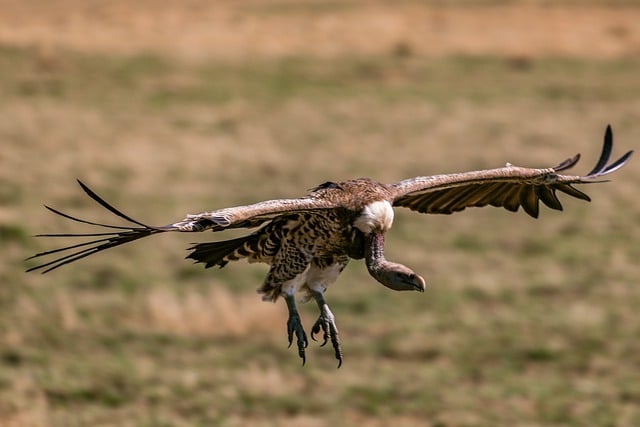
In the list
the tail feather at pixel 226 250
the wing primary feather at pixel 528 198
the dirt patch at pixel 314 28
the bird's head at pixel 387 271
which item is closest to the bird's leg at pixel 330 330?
the bird's head at pixel 387 271

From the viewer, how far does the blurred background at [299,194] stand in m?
16.2

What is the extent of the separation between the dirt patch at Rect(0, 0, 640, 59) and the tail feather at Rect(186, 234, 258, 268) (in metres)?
29.4

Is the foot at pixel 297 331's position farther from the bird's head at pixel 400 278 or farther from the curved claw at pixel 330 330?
the bird's head at pixel 400 278

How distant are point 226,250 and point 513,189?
1.99 m

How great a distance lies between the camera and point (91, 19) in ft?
133

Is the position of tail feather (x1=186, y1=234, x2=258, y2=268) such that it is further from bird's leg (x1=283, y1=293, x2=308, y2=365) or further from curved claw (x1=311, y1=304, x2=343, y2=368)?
curved claw (x1=311, y1=304, x2=343, y2=368)

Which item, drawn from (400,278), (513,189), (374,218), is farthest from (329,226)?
(513,189)

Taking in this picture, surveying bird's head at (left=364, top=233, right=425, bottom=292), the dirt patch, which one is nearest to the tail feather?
bird's head at (left=364, top=233, right=425, bottom=292)

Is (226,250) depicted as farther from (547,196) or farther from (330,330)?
(547,196)

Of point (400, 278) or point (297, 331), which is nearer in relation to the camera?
point (400, 278)

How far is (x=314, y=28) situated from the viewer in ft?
136

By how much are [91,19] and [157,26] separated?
7.20ft

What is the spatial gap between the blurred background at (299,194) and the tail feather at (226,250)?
728 centimetres

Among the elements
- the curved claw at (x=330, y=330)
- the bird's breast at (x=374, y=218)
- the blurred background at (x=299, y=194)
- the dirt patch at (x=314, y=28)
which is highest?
the dirt patch at (x=314, y=28)
